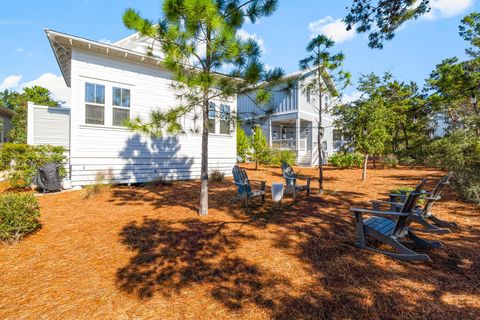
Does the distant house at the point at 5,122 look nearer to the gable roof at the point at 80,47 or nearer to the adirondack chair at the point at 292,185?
the gable roof at the point at 80,47

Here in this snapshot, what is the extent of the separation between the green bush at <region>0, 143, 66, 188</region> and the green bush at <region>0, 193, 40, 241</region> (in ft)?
14.9

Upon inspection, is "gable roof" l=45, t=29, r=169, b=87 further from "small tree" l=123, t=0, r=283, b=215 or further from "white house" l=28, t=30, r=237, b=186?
"small tree" l=123, t=0, r=283, b=215

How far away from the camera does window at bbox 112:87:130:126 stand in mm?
8812

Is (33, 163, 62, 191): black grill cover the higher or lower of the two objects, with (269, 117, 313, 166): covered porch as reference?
lower

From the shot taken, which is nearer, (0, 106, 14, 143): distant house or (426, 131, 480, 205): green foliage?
(426, 131, 480, 205): green foliage

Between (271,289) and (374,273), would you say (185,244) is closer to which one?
(271,289)

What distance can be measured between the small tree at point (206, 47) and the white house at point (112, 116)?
8.12 ft

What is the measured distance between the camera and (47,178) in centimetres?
755

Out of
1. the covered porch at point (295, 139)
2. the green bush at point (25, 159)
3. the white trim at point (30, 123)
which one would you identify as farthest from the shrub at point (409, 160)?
the white trim at point (30, 123)

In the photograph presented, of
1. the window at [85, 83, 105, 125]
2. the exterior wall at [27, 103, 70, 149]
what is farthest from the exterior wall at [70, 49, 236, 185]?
the exterior wall at [27, 103, 70, 149]

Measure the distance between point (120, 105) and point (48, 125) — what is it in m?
4.86

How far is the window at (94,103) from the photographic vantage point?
27.2 ft

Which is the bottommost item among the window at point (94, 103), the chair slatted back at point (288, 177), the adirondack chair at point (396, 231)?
the adirondack chair at point (396, 231)

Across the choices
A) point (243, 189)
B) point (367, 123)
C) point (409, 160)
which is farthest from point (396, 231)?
point (409, 160)
